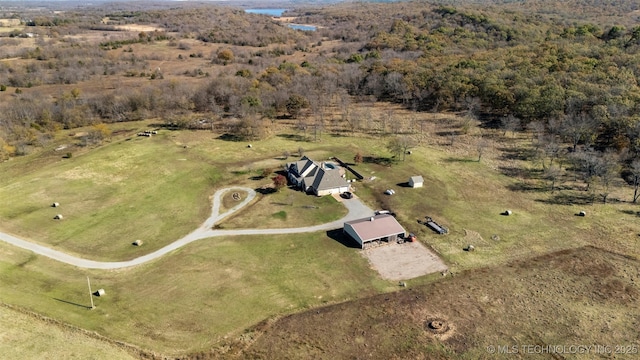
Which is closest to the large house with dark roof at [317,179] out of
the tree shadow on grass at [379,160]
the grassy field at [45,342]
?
the tree shadow on grass at [379,160]

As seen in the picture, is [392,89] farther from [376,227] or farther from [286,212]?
[376,227]

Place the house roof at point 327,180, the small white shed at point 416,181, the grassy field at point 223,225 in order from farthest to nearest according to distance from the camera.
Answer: the small white shed at point 416,181 < the house roof at point 327,180 < the grassy field at point 223,225

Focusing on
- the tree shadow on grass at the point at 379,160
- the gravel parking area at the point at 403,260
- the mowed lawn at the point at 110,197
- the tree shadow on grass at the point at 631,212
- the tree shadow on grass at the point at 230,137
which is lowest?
the mowed lawn at the point at 110,197

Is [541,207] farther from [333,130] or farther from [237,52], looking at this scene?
[237,52]

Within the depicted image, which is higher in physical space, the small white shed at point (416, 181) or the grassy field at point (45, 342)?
the small white shed at point (416, 181)

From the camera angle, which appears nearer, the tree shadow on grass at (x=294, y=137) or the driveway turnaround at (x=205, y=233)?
the driveway turnaround at (x=205, y=233)

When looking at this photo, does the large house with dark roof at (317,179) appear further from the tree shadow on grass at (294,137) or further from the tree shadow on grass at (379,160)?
the tree shadow on grass at (294,137)

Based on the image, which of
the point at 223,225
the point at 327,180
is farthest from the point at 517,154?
the point at 223,225
